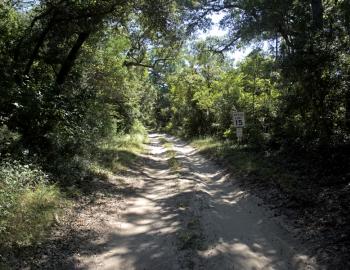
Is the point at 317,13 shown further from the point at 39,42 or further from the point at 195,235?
the point at 39,42

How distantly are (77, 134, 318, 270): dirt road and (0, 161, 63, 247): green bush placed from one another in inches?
44.7

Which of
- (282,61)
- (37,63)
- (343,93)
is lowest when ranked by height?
(343,93)

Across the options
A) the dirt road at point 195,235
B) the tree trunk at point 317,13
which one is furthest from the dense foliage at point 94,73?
the dirt road at point 195,235

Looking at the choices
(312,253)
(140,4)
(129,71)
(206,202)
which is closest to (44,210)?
(206,202)

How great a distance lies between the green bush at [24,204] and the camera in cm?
660

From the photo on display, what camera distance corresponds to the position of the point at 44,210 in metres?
7.91

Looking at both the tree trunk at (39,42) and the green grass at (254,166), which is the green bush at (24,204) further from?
the green grass at (254,166)

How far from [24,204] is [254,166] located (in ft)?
28.7

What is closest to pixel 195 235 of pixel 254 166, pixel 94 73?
pixel 254 166

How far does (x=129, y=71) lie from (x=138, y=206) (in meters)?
16.4

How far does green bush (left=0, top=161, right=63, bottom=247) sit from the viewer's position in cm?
660

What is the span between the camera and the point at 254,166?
548 inches

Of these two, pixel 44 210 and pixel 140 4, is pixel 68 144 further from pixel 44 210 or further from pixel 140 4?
pixel 140 4

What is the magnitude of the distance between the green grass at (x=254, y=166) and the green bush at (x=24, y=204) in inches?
236
